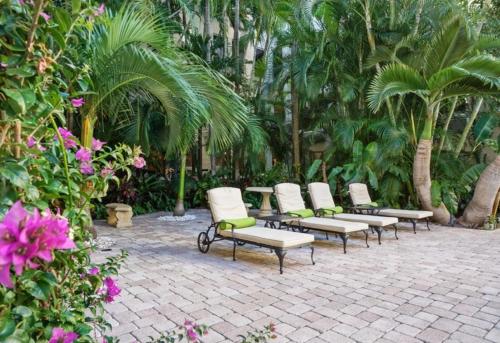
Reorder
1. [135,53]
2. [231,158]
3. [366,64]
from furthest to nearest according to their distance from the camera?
[231,158] → [366,64] → [135,53]

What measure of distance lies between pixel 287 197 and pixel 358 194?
240 centimetres

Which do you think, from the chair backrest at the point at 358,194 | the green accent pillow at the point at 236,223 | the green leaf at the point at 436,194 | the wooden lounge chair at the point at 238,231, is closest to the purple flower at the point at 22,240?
the wooden lounge chair at the point at 238,231

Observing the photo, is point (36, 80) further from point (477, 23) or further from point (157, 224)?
point (477, 23)

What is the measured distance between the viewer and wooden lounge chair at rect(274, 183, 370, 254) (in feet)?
19.8

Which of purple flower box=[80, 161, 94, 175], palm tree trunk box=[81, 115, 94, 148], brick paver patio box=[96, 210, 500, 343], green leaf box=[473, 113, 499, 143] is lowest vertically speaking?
brick paver patio box=[96, 210, 500, 343]

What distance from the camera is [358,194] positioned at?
8.66m

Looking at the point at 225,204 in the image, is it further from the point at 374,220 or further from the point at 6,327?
the point at 6,327

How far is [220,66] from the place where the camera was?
34.1 ft

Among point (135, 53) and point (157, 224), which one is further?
point (157, 224)

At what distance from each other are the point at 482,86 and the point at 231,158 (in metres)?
7.47

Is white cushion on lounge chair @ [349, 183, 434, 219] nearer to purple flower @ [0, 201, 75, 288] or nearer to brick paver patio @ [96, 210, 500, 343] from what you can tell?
brick paver patio @ [96, 210, 500, 343]

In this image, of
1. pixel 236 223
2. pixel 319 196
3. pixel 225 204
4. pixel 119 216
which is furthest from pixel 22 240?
pixel 119 216

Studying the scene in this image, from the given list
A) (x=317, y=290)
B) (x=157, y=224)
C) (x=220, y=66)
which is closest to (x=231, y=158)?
(x=220, y=66)

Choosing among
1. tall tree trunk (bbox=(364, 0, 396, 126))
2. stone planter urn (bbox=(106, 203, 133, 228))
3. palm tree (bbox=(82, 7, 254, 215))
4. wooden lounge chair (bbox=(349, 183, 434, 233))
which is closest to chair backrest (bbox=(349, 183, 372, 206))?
wooden lounge chair (bbox=(349, 183, 434, 233))
